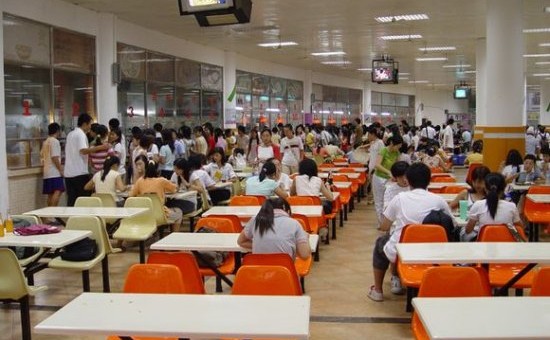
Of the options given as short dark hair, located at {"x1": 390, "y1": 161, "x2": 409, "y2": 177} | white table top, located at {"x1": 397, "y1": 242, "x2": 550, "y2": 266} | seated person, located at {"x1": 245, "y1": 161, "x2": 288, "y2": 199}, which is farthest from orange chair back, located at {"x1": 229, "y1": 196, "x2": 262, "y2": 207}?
white table top, located at {"x1": 397, "y1": 242, "x2": 550, "y2": 266}

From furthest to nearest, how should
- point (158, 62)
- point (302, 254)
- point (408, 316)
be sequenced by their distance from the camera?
point (158, 62), point (408, 316), point (302, 254)

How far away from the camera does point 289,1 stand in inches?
408

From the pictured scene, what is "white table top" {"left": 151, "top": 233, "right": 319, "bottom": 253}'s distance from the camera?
4340mm

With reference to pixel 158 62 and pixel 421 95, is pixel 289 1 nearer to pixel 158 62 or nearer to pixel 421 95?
pixel 158 62

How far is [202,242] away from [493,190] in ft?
7.76

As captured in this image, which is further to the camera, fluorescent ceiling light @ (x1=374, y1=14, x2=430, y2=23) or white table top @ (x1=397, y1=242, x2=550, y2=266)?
fluorescent ceiling light @ (x1=374, y1=14, x2=430, y2=23)

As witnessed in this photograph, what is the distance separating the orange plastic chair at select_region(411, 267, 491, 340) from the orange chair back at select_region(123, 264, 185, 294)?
4.33ft

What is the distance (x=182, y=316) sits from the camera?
273 cm

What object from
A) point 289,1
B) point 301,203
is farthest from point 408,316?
point 289,1

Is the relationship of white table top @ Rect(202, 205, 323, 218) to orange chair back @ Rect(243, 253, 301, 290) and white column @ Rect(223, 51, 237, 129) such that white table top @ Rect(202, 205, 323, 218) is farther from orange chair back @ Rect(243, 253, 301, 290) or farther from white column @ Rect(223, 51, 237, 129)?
white column @ Rect(223, 51, 237, 129)

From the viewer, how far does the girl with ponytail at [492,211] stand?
4.82 metres

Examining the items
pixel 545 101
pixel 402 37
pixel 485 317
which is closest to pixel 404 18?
pixel 402 37

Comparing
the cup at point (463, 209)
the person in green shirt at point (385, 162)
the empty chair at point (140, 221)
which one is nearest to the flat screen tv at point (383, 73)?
the person in green shirt at point (385, 162)

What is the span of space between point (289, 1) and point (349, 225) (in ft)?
12.9
